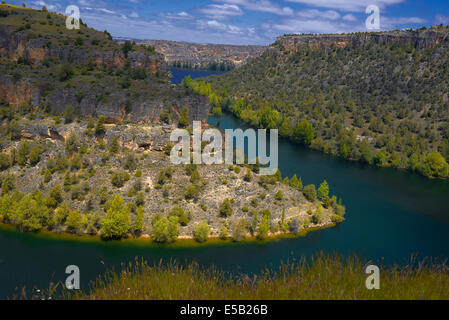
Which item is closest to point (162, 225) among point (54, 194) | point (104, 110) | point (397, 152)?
point (54, 194)

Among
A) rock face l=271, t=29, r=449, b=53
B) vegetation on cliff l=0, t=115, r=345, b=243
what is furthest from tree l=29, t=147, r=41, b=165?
rock face l=271, t=29, r=449, b=53

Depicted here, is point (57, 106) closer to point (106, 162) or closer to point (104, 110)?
point (104, 110)

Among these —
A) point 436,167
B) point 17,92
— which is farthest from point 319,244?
point 17,92

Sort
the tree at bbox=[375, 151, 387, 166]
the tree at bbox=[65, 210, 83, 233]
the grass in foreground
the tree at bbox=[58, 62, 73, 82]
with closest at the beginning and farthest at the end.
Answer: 1. the grass in foreground
2. the tree at bbox=[65, 210, 83, 233]
3. the tree at bbox=[58, 62, 73, 82]
4. the tree at bbox=[375, 151, 387, 166]

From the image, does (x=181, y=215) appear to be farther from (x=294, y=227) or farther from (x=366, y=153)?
(x=366, y=153)

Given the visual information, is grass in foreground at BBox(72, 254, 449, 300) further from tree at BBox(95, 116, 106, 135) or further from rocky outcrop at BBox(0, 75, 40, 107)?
rocky outcrop at BBox(0, 75, 40, 107)

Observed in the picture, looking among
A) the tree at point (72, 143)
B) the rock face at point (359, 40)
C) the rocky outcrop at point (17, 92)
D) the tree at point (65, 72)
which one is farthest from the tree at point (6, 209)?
the rock face at point (359, 40)

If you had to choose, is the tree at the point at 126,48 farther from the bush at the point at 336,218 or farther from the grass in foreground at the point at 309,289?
the grass in foreground at the point at 309,289
